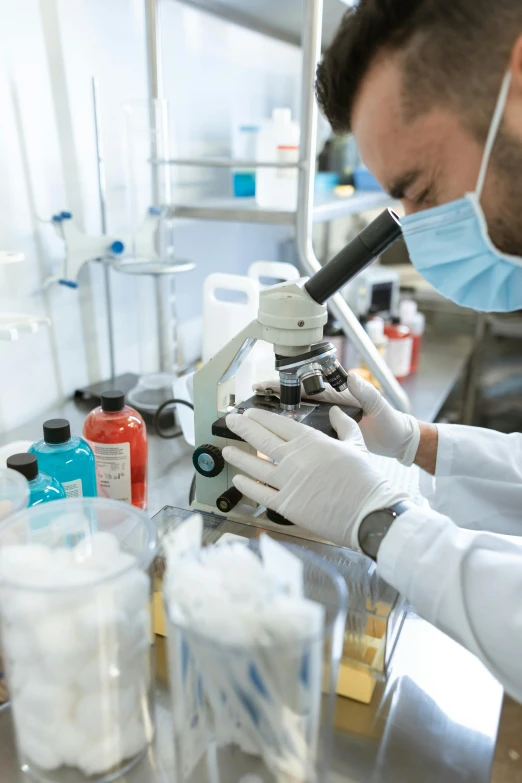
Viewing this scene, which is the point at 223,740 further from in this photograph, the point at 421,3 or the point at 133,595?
the point at 421,3

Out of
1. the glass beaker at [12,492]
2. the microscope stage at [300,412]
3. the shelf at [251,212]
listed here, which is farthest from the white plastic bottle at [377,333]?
the glass beaker at [12,492]

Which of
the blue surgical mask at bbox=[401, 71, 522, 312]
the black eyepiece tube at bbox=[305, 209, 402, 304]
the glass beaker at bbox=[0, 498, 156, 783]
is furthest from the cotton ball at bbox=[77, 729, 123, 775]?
the blue surgical mask at bbox=[401, 71, 522, 312]

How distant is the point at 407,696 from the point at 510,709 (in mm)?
157

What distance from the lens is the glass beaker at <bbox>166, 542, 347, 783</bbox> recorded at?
1.67 feet

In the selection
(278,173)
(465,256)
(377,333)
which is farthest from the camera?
(377,333)

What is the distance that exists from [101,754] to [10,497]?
0.30 m

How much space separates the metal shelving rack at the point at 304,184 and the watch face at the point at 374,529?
633 millimetres

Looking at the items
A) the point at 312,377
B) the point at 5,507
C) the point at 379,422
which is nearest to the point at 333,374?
the point at 312,377

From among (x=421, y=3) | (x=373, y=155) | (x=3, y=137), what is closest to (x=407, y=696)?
(x=373, y=155)

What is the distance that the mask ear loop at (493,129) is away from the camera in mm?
758

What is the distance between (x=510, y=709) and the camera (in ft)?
2.63

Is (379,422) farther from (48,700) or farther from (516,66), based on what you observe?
(48,700)

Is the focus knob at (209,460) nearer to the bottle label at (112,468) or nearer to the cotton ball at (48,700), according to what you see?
the bottle label at (112,468)

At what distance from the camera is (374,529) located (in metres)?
0.80
